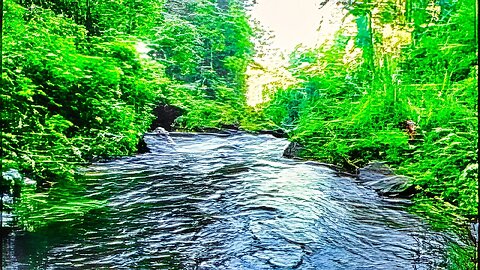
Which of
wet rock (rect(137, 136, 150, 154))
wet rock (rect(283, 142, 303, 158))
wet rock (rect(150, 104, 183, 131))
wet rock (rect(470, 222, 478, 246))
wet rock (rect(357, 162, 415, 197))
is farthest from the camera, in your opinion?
wet rock (rect(283, 142, 303, 158))

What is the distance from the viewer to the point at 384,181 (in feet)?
8.93

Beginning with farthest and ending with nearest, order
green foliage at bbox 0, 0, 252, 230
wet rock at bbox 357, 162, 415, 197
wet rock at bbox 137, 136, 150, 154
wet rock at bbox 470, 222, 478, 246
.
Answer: wet rock at bbox 137, 136, 150, 154 → wet rock at bbox 357, 162, 415, 197 → green foliage at bbox 0, 0, 252, 230 → wet rock at bbox 470, 222, 478, 246

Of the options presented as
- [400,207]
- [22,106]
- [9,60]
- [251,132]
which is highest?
[9,60]

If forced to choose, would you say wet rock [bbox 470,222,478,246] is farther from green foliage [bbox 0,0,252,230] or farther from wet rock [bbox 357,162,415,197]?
green foliage [bbox 0,0,252,230]

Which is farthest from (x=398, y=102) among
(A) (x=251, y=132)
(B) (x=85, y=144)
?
(B) (x=85, y=144)

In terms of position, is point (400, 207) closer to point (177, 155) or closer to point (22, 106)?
point (177, 155)

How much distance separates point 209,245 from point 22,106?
108cm

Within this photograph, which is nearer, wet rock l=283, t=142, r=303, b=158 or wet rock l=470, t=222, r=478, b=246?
wet rock l=470, t=222, r=478, b=246

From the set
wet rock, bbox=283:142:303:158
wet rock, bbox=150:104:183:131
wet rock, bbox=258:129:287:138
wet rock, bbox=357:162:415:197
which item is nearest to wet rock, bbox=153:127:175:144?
wet rock, bbox=150:104:183:131

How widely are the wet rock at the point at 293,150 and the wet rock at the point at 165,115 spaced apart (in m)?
0.88

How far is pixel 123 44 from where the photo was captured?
8.32 feet

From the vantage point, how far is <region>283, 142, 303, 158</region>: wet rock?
318cm

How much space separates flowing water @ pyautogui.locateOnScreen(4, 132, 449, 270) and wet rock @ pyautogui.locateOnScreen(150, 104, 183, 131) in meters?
0.20

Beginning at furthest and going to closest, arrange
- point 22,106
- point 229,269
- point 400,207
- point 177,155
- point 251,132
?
1. point 177,155
2. point 251,132
3. point 400,207
4. point 22,106
5. point 229,269
